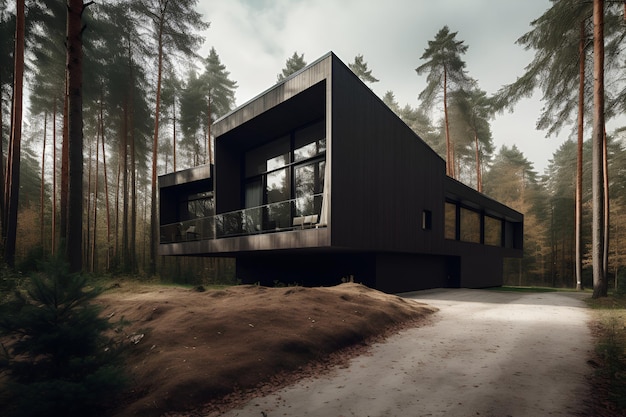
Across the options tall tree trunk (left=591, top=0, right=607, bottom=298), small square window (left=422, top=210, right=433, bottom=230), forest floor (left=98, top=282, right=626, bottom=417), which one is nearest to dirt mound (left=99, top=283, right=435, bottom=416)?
forest floor (left=98, top=282, right=626, bottom=417)

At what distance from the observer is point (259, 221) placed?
12320 mm

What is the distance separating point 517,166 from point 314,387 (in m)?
43.8

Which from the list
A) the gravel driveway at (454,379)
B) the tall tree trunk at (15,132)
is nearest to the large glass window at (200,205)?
the tall tree trunk at (15,132)

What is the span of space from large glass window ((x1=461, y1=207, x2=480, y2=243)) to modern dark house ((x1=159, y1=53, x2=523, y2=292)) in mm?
14675

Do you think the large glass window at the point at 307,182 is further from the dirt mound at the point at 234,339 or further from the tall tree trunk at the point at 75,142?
the tall tree trunk at the point at 75,142

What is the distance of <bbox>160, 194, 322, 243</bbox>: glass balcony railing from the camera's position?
1075 cm

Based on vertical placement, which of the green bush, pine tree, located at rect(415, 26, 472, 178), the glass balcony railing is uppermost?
pine tree, located at rect(415, 26, 472, 178)

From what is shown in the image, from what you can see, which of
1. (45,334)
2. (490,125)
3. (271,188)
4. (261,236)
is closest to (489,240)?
(490,125)

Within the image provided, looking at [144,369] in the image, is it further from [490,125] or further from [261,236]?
[490,125]

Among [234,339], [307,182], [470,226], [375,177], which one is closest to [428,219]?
[375,177]

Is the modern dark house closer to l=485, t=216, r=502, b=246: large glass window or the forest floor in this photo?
the forest floor

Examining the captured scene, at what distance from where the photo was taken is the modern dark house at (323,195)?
10.5 metres

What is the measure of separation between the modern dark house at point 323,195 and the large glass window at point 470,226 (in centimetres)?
1468

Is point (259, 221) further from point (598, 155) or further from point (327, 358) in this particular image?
point (598, 155)
